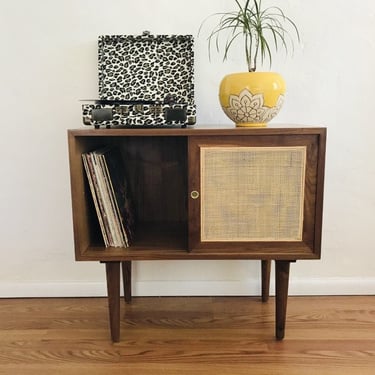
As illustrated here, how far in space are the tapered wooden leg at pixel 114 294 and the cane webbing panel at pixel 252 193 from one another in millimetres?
290

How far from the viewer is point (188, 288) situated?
1.51m

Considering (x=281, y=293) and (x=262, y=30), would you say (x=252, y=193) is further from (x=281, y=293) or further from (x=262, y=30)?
(x=262, y=30)

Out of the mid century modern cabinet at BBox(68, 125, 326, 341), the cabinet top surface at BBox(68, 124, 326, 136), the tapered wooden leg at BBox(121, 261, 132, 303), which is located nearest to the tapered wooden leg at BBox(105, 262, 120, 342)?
the mid century modern cabinet at BBox(68, 125, 326, 341)

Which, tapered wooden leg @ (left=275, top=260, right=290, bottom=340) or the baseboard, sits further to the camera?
the baseboard

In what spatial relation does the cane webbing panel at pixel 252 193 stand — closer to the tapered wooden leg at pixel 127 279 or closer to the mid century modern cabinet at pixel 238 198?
the mid century modern cabinet at pixel 238 198

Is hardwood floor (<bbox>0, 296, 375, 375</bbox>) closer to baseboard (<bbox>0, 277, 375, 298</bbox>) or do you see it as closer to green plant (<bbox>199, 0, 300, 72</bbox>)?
baseboard (<bbox>0, 277, 375, 298</bbox>)

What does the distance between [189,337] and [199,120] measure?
0.74 m

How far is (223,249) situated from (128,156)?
516 millimetres

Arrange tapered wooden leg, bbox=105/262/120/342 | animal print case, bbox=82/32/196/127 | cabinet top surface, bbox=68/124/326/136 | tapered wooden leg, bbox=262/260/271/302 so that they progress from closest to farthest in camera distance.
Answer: cabinet top surface, bbox=68/124/326/136 < tapered wooden leg, bbox=105/262/120/342 < animal print case, bbox=82/32/196/127 < tapered wooden leg, bbox=262/260/271/302

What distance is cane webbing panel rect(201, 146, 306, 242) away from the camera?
103cm

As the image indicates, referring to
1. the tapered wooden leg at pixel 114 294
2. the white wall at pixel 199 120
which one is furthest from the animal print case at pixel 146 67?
the tapered wooden leg at pixel 114 294

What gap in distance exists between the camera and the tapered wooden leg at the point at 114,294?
1.15 metres

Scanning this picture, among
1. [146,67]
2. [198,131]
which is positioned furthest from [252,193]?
[146,67]

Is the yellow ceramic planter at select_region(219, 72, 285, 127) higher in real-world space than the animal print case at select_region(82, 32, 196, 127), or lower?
lower
